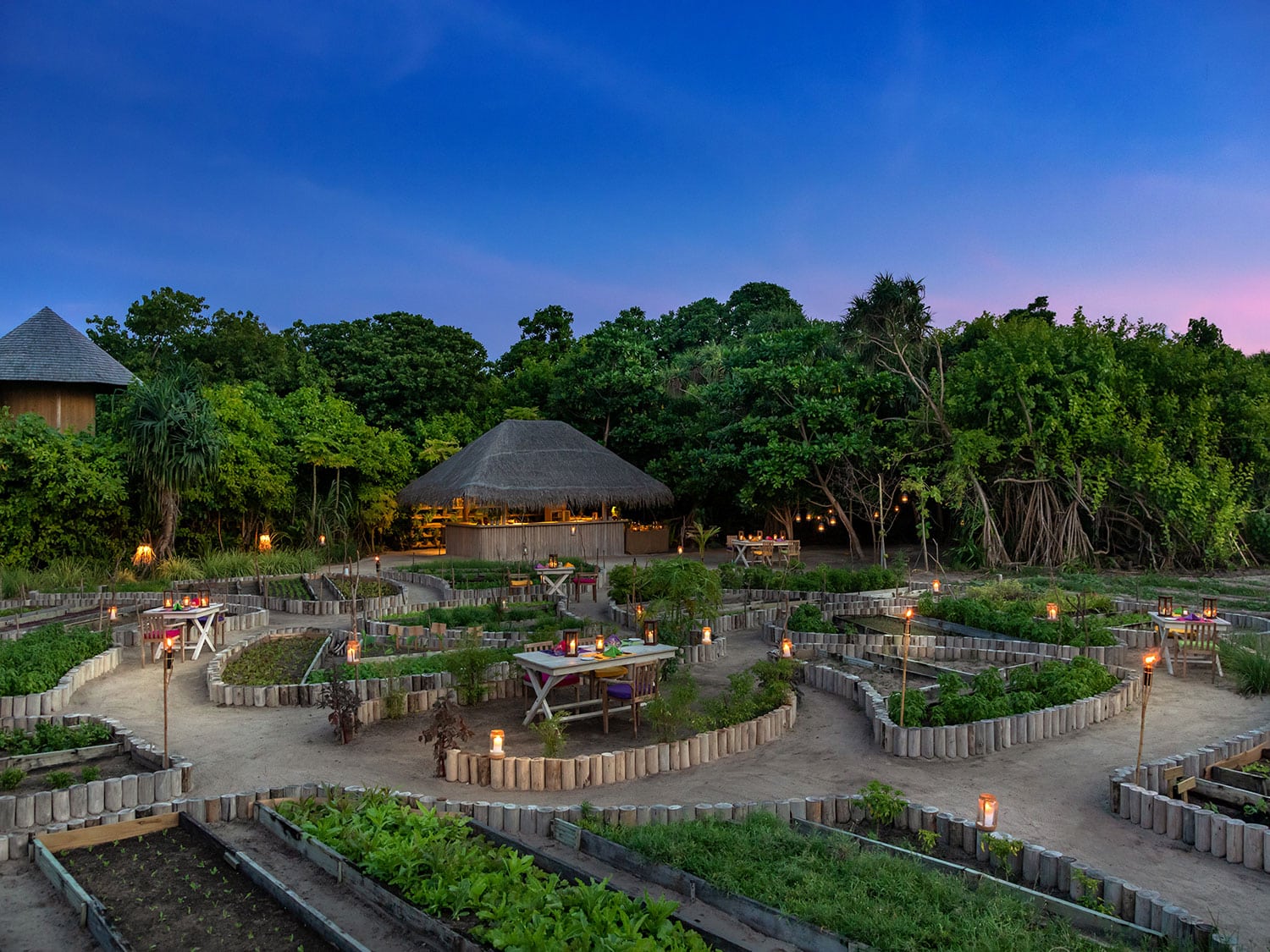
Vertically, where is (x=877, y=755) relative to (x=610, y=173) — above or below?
below

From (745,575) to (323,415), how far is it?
15789 mm

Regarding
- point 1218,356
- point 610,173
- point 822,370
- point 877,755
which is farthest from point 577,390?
point 877,755

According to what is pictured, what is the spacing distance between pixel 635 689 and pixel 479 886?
4.26 meters

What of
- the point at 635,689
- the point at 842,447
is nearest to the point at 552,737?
the point at 635,689

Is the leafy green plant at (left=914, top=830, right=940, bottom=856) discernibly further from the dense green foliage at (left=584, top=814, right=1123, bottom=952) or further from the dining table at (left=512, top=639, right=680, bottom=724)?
the dining table at (left=512, top=639, right=680, bottom=724)

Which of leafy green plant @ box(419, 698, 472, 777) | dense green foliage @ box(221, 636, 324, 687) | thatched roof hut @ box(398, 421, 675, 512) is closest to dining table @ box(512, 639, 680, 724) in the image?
leafy green plant @ box(419, 698, 472, 777)

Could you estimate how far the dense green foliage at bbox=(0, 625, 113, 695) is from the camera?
31.0ft

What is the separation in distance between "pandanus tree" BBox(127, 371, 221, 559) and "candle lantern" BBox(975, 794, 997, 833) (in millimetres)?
20403

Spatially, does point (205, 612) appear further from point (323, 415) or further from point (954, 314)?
point (954, 314)

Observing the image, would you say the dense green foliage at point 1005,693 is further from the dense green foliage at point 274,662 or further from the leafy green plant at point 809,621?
the dense green foliage at point 274,662

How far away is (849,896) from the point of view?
4.82 m

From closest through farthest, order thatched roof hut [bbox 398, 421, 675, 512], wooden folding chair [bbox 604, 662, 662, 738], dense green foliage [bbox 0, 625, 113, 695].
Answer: wooden folding chair [bbox 604, 662, 662, 738]
dense green foliage [bbox 0, 625, 113, 695]
thatched roof hut [bbox 398, 421, 675, 512]

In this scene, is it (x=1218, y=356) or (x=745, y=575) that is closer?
(x=745, y=575)

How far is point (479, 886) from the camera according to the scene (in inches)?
198
